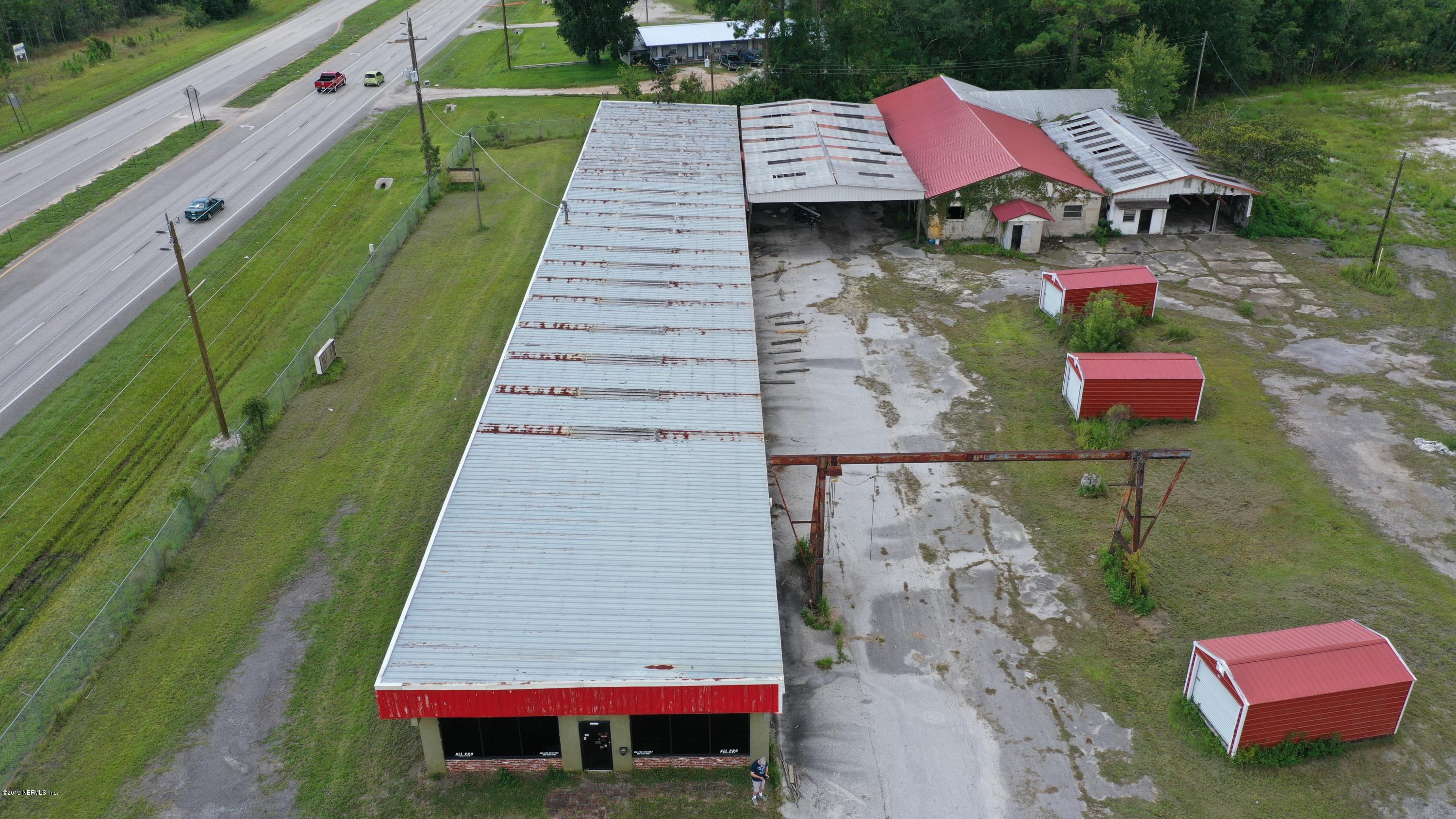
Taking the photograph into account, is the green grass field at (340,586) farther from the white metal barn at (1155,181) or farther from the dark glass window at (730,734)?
the white metal barn at (1155,181)

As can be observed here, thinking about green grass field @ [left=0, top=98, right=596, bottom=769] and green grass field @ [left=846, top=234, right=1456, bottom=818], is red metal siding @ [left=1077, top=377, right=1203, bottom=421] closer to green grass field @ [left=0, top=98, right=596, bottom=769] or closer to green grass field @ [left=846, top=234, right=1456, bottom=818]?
green grass field @ [left=846, top=234, right=1456, bottom=818]

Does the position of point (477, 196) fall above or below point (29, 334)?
above

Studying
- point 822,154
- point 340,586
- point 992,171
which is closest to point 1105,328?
point 992,171

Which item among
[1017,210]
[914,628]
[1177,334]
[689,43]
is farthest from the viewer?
[689,43]

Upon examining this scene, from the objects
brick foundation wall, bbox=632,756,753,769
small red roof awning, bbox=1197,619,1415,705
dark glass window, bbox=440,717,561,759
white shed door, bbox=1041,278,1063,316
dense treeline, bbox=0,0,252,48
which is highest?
dense treeline, bbox=0,0,252,48

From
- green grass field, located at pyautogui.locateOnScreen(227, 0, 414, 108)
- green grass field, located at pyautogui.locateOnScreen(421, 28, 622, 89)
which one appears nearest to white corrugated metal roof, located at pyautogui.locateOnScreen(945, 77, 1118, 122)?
green grass field, located at pyautogui.locateOnScreen(421, 28, 622, 89)

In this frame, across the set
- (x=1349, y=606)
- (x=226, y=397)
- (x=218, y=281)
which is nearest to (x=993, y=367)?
(x=1349, y=606)

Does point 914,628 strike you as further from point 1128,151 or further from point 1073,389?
point 1128,151
